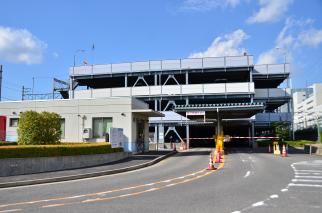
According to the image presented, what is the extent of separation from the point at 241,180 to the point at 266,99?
40101mm

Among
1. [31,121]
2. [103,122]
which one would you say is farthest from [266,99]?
[31,121]

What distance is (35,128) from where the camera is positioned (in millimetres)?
22344

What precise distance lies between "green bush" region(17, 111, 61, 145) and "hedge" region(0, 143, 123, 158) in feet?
9.51

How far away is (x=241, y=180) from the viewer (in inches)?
557

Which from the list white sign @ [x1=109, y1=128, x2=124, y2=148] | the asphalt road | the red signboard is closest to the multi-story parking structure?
white sign @ [x1=109, y1=128, x2=124, y2=148]

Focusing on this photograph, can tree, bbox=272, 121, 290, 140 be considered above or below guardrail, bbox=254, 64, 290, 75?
below

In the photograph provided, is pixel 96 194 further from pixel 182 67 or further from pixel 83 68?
pixel 83 68

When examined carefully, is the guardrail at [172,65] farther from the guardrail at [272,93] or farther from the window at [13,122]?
the window at [13,122]

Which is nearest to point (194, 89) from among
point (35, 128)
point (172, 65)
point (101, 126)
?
point (172, 65)

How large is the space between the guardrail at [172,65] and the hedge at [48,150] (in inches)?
1165

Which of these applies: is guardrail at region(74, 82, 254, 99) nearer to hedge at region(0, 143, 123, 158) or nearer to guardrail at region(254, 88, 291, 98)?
guardrail at region(254, 88, 291, 98)

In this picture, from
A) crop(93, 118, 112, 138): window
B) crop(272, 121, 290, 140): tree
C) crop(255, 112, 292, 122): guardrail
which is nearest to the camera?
crop(93, 118, 112, 138): window

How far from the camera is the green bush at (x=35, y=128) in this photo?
22281 millimetres

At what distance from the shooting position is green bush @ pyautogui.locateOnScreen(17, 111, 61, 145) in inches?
877
